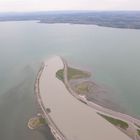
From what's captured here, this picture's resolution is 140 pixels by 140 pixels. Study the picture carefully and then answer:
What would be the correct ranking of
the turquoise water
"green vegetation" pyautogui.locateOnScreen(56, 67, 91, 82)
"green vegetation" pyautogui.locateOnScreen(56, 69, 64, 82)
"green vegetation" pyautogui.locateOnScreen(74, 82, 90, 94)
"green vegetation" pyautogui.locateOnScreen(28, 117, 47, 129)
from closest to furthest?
1. "green vegetation" pyautogui.locateOnScreen(28, 117, 47, 129)
2. the turquoise water
3. "green vegetation" pyautogui.locateOnScreen(74, 82, 90, 94)
4. "green vegetation" pyautogui.locateOnScreen(56, 69, 64, 82)
5. "green vegetation" pyautogui.locateOnScreen(56, 67, 91, 82)

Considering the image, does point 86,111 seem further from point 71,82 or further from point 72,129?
point 71,82

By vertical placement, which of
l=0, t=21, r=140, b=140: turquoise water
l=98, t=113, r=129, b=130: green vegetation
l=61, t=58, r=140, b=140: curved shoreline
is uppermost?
l=98, t=113, r=129, b=130: green vegetation

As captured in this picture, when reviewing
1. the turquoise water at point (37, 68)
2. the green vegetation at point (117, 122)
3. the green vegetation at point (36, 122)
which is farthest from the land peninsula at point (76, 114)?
the turquoise water at point (37, 68)

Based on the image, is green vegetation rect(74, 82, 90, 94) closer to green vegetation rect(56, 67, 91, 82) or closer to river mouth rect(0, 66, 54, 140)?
green vegetation rect(56, 67, 91, 82)

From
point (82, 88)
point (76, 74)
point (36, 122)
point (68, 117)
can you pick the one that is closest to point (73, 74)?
point (76, 74)

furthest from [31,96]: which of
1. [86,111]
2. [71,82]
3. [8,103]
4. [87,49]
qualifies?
[87,49]

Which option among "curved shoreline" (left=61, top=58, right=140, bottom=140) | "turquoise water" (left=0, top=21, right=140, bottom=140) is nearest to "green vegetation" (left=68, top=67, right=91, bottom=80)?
"turquoise water" (left=0, top=21, right=140, bottom=140)

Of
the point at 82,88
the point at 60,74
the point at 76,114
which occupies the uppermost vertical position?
the point at 76,114

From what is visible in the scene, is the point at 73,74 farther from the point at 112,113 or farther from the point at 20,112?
the point at 112,113
